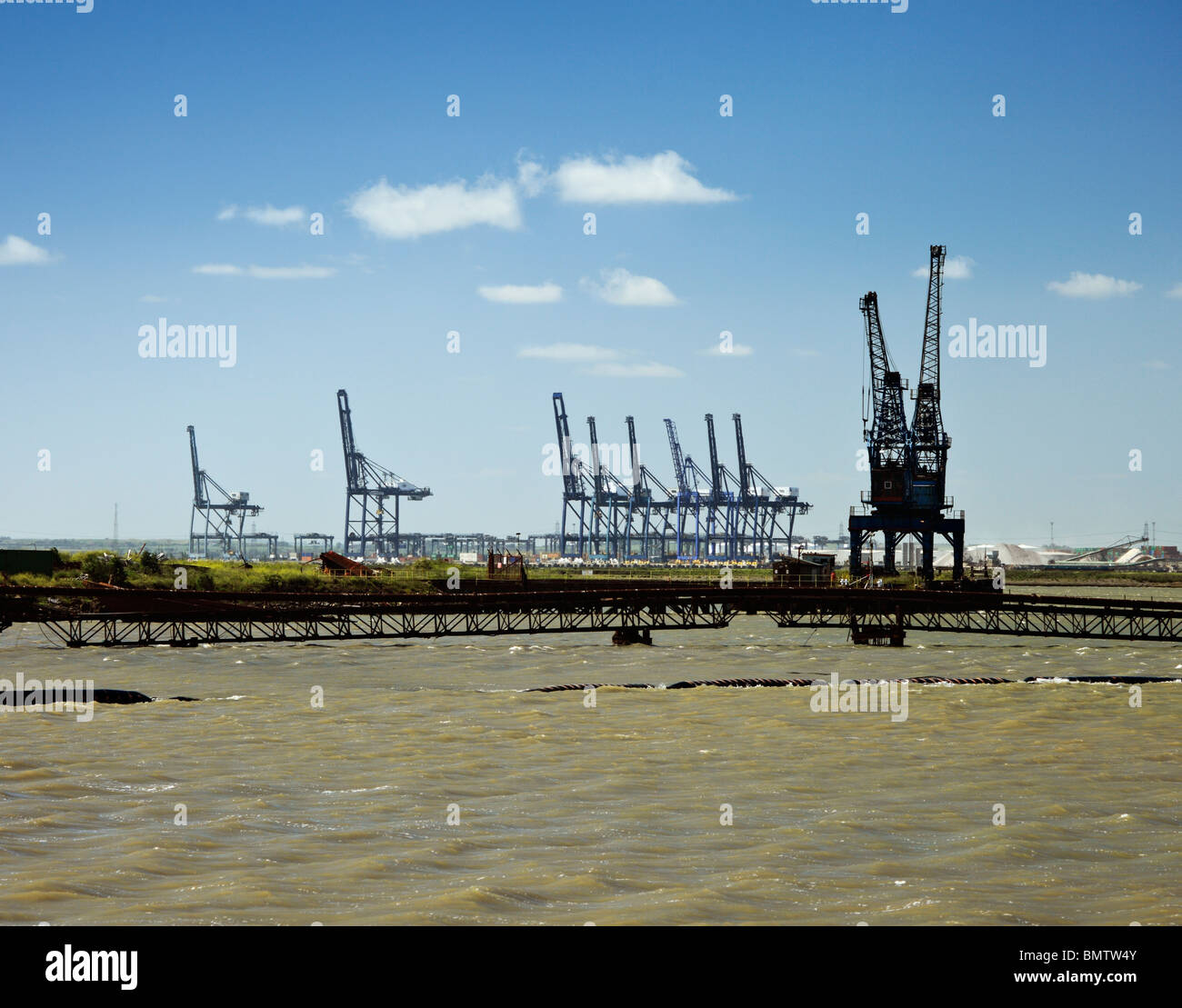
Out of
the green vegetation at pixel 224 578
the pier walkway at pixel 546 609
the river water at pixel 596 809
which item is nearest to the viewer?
the river water at pixel 596 809

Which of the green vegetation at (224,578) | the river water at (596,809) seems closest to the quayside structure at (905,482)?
the green vegetation at (224,578)

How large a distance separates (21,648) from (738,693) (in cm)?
3828

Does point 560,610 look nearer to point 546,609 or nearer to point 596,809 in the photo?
point 546,609

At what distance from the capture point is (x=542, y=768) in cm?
2044

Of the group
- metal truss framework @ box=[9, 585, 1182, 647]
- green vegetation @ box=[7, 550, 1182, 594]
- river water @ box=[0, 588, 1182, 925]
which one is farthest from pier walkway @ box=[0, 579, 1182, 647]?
river water @ box=[0, 588, 1182, 925]

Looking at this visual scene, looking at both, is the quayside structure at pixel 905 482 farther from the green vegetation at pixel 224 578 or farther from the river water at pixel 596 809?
the river water at pixel 596 809

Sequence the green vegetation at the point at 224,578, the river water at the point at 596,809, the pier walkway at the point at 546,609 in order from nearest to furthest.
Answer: the river water at the point at 596,809 → the pier walkway at the point at 546,609 → the green vegetation at the point at 224,578

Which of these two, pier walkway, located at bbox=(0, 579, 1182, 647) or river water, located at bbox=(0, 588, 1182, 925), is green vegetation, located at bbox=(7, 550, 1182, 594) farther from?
river water, located at bbox=(0, 588, 1182, 925)

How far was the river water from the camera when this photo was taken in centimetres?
1166

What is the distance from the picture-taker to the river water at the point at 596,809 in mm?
11656

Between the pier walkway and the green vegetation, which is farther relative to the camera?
the green vegetation

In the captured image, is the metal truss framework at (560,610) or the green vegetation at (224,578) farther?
the green vegetation at (224,578)

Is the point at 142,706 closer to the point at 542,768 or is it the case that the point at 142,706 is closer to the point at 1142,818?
the point at 542,768
